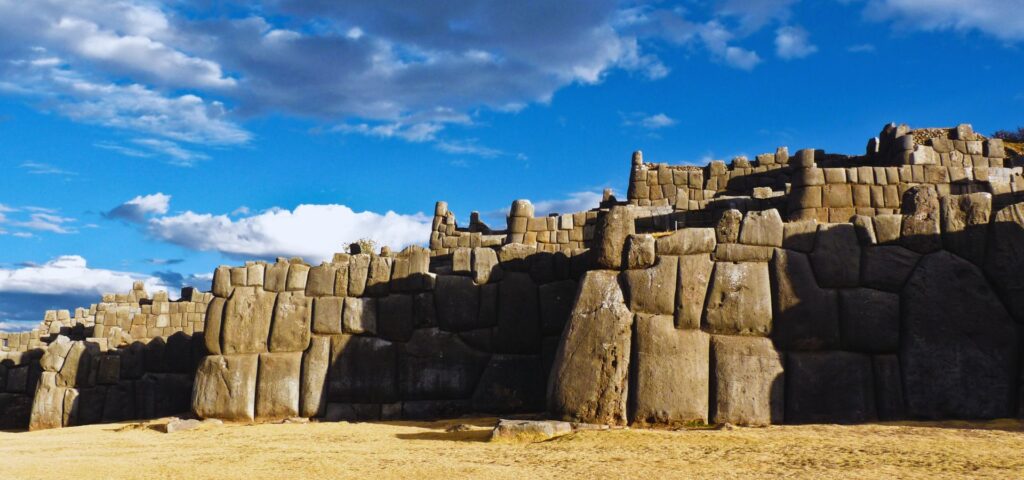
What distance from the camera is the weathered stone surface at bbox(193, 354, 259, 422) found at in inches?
532

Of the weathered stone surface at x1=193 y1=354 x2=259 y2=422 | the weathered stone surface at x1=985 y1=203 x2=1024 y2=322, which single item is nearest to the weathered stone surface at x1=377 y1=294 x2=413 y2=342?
the weathered stone surface at x1=193 y1=354 x2=259 y2=422

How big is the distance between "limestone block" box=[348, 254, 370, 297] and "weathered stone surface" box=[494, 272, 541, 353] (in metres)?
2.17

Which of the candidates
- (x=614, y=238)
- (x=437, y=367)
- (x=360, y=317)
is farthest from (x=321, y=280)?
(x=614, y=238)

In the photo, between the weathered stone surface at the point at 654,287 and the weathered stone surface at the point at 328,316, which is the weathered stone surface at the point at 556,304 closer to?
the weathered stone surface at the point at 654,287

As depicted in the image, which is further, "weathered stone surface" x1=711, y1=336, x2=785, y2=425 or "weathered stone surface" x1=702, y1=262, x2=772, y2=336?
"weathered stone surface" x1=702, y1=262, x2=772, y2=336

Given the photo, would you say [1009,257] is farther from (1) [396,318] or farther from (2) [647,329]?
(1) [396,318]

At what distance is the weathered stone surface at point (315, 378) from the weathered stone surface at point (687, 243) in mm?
5470

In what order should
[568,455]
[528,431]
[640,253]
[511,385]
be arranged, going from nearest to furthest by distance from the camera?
[568,455] → [528,431] → [640,253] → [511,385]

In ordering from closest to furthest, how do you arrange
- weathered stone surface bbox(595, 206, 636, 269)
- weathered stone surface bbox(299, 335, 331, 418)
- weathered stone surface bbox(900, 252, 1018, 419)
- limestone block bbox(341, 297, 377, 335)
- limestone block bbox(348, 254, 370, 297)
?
weathered stone surface bbox(900, 252, 1018, 419) → weathered stone surface bbox(595, 206, 636, 269) → weathered stone surface bbox(299, 335, 331, 418) → limestone block bbox(341, 297, 377, 335) → limestone block bbox(348, 254, 370, 297)

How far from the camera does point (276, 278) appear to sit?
1420 cm

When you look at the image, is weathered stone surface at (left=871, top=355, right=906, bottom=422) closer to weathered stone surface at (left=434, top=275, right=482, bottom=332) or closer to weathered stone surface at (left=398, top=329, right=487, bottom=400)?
weathered stone surface at (left=398, top=329, right=487, bottom=400)

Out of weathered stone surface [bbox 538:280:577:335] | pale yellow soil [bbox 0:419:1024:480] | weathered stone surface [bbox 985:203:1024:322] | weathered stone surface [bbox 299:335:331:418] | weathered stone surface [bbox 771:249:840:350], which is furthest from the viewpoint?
weathered stone surface [bbox 299:335:331:418]

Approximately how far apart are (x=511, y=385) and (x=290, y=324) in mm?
3592

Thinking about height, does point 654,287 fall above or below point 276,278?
below
